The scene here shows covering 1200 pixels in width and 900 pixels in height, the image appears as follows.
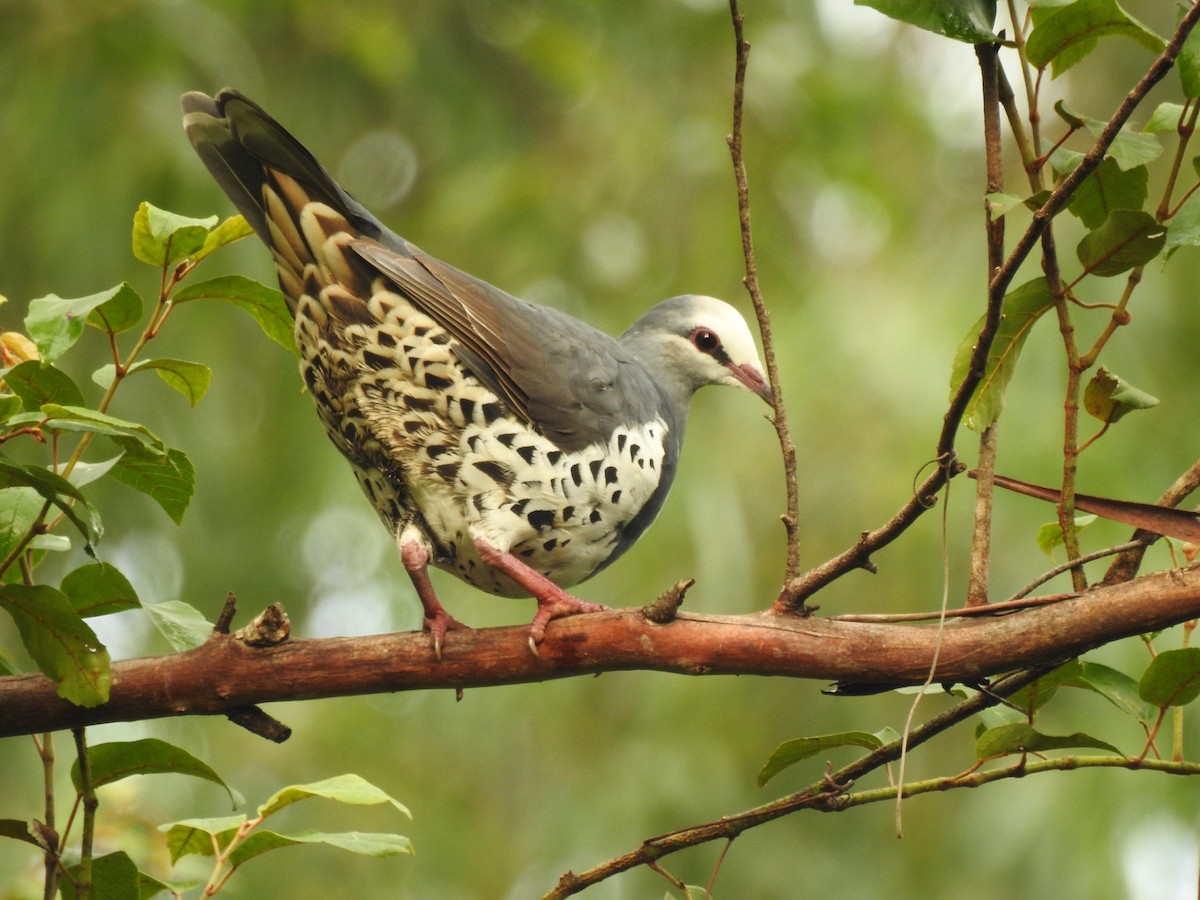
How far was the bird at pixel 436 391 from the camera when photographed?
281 cm

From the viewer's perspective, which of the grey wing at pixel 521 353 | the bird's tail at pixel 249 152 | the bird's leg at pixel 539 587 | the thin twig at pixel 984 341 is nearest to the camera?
the thin twig at pixel 984 341

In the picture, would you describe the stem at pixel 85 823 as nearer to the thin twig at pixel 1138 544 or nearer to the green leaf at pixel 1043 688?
the green leaf at pixel 1043 688

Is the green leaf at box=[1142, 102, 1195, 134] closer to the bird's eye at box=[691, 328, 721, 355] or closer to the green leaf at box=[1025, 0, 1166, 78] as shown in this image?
the green leaf at box=[1025, 0, 1166, 78]

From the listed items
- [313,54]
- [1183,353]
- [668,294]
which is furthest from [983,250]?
[313,54]

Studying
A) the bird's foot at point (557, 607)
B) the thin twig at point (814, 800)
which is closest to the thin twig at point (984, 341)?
the thin twig at point (814, 800)

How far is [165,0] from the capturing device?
5.82 meters

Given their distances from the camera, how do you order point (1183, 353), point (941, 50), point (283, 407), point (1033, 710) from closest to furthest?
point (1033, 710)
point (1183, 353)
point (283, 407)
point (941, 50)

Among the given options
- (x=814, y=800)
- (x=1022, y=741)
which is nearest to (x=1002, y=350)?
(x=1022, y=741)

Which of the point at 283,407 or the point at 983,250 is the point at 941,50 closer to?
the point at 983,250

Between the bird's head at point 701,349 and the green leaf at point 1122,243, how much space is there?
5.52 ft

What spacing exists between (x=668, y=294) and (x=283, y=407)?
208 centimetres

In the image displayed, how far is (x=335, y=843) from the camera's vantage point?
1.92 meters

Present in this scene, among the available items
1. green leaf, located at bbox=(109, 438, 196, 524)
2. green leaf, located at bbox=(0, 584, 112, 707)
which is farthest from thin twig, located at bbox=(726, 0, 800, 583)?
green leaf, located at bbox=(0, 584, 112, 707)

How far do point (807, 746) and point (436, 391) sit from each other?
1256mm
